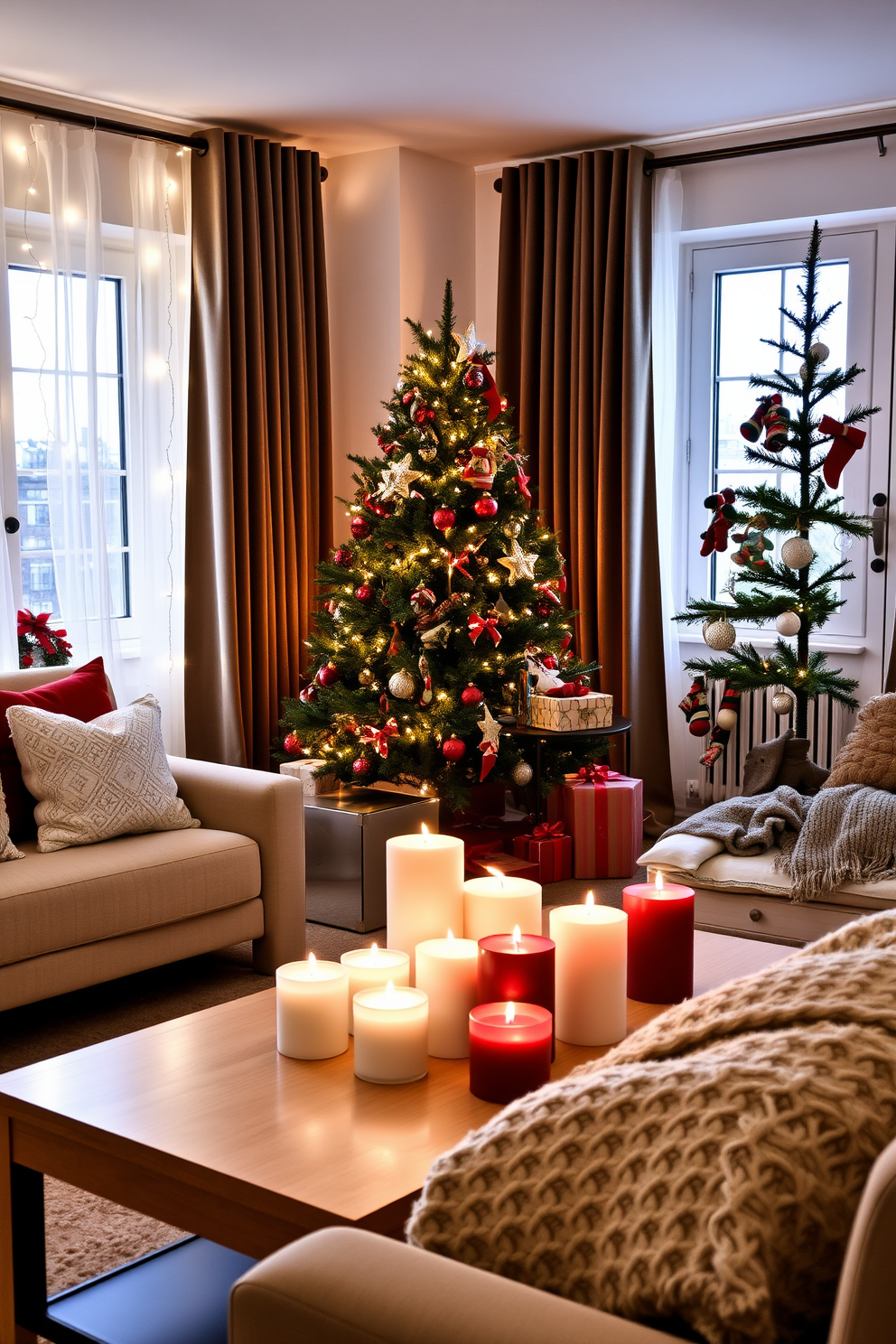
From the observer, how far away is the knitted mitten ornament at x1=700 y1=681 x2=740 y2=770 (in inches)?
176

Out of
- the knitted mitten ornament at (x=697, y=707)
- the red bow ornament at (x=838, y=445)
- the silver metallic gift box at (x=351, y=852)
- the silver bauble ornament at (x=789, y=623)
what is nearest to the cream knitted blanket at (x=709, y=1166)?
the silver metallic gift box at (x=351, y=852)

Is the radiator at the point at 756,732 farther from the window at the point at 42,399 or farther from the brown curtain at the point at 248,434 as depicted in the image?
the window at the point at 42,399

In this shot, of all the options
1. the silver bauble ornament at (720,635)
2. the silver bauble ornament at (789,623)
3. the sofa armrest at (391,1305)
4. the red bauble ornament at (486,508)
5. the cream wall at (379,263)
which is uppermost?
the cream wall at (379,263)

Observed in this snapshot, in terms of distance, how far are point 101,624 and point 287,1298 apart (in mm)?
3837

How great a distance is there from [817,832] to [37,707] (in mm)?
2035

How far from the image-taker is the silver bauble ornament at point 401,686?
4.07 metres

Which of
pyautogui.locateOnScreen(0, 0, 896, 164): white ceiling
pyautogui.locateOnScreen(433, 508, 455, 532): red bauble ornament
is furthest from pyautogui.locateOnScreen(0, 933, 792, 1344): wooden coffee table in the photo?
pyautogui.locateOnScreen(0, 0, 896, 164): white ceiling

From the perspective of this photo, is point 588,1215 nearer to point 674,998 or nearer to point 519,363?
point 674,998

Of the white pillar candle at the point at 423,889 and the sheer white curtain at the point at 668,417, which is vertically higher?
the sheer white curtain at the point at 668,417

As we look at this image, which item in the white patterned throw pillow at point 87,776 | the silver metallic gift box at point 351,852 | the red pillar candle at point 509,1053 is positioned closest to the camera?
the red pillar candle at point 509,1053

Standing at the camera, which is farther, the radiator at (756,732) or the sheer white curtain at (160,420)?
the radiator at (756,732)

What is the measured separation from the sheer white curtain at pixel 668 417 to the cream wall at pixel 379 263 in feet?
2.83

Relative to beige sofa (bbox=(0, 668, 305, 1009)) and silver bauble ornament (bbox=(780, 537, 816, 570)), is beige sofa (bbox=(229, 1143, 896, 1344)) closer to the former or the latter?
beige sofa (bbox=(0, 668, 305, 1009))

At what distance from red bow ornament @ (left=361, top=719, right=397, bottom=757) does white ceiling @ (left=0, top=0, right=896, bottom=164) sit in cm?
206
